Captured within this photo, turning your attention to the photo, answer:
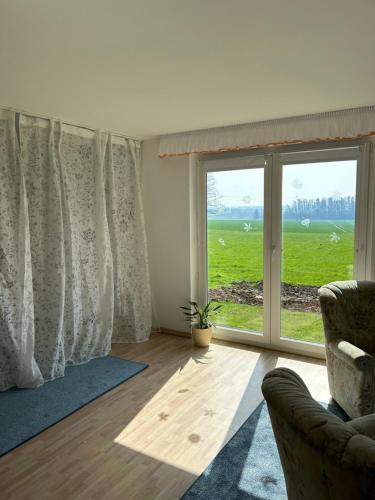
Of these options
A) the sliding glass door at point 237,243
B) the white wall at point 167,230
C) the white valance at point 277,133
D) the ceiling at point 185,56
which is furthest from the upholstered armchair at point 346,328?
the white wall at point 167,230

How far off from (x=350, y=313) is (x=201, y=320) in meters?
1.71

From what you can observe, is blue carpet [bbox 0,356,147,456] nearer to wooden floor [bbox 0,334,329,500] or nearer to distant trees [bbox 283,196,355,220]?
wooden floor [bbox 0,334,329,500]

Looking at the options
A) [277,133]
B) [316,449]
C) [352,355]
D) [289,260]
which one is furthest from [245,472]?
[277,133]

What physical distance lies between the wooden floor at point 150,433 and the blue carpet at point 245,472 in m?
0.07

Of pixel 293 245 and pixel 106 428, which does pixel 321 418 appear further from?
pixel 293 245

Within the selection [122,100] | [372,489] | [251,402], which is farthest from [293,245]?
[372,489]

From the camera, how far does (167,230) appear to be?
4570 millimetres

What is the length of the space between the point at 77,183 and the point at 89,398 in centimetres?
199

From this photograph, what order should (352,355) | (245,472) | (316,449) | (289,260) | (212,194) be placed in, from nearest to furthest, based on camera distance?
1. (316,449)
2. (245,472)
3. (352,355)
4. (289,260)
5. (212,194)

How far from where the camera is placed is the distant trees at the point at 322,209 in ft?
11.7

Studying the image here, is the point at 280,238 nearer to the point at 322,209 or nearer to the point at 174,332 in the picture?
the point at 322,209

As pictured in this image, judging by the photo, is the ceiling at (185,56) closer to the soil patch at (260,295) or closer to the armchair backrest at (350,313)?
the armchair backrest at (350,313)

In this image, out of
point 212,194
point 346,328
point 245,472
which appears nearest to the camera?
point 245,472

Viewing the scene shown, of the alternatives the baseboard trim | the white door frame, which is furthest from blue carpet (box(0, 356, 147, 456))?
the white door frame
